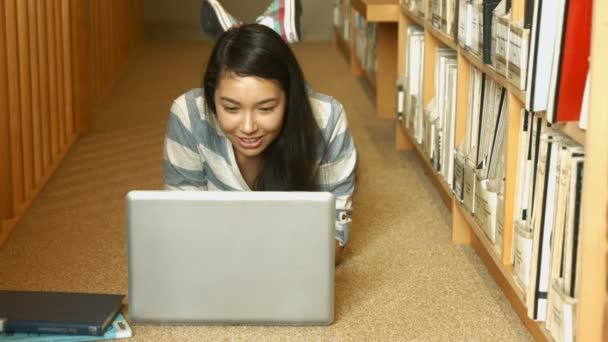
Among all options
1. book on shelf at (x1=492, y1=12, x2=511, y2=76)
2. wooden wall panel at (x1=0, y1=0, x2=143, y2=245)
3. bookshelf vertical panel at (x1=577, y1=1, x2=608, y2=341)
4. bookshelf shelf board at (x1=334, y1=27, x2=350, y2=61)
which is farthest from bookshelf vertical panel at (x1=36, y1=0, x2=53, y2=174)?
bookshelf shelf board at (x1=334, y1=27, x2=350, y2=61)

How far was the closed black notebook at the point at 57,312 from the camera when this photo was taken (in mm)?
1644

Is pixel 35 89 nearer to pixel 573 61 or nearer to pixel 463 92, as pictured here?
pixel 463 92

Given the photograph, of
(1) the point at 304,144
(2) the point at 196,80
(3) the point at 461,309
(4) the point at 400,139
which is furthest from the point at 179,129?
(2) the point at 196,80

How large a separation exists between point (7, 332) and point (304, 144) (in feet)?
2.19

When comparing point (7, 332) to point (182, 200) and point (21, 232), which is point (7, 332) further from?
point (21, 232)

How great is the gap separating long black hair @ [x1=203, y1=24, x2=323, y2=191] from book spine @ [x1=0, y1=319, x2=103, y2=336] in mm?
506

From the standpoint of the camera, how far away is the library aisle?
1.74m

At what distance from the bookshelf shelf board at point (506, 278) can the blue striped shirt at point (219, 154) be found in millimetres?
277

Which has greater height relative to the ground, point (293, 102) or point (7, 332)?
point (293, 102)

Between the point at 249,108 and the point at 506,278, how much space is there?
56 centimetres

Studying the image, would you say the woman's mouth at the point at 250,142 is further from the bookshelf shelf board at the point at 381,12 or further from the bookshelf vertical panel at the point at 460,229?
the bookshelf shelf board at the point at 381,12

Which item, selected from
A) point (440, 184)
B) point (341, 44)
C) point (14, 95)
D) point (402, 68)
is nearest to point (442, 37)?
point (440, 184)

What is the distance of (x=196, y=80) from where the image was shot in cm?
429

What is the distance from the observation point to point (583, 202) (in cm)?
133
